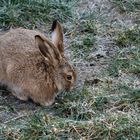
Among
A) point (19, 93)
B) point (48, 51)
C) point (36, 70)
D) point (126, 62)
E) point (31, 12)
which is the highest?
point (31, 12)

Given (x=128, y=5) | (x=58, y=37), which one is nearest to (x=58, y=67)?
(x=58, y=37)

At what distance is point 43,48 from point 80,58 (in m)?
1.05

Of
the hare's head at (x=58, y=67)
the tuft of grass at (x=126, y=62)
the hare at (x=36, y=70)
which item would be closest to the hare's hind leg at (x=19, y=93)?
the hare at (x=36, y=70)

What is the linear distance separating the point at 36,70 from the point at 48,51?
0.22 metres

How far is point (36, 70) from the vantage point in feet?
18.6

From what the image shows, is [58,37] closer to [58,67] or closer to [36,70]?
[58,67]

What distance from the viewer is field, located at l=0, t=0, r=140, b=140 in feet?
16.9

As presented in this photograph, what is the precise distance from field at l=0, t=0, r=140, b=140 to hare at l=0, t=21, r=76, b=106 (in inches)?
4.6

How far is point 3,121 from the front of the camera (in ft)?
17.7

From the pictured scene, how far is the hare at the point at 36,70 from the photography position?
5.67 meters

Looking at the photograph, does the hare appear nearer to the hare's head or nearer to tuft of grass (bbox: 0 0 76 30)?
the hare's head

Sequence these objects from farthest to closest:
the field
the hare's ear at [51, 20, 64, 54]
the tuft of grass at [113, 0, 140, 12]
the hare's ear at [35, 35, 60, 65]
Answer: the tuft of grass at [113, 0, 140, 12], the hare's ear at [51, 20, 64, 54], the hare's ear at [35, 35, 60, 65], the field

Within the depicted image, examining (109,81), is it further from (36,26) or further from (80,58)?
(36,26)

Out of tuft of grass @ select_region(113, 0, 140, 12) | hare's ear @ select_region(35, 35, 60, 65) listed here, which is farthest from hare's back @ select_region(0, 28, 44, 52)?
tuft of grass @ select_region(113, 0, 140, 12)
